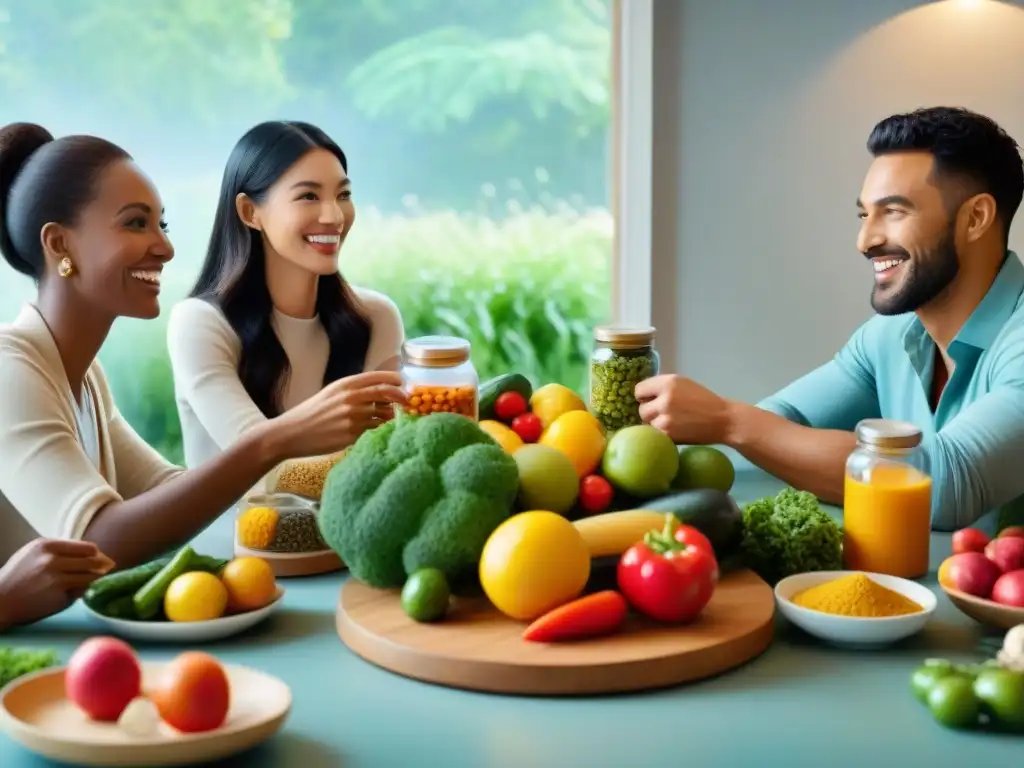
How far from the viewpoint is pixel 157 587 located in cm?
138

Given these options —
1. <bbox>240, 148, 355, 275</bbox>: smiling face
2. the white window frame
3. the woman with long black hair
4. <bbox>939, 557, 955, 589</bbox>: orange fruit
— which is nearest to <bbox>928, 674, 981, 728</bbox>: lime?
<bbox>939, 557, 955, 589</bbox>: orange fruit

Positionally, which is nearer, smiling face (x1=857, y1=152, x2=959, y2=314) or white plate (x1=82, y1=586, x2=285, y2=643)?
white plate (x1=82, y1=586, x2=285, y2=643)

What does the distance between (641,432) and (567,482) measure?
14 centimetres

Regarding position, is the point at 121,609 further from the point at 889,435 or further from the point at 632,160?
the point at 632,160

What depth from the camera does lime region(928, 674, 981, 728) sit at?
114cm

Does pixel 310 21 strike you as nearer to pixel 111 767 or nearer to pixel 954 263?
pixel 954 263

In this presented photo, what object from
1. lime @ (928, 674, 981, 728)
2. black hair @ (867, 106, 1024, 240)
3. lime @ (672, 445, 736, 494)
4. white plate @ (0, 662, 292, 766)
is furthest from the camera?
black hair @ (867, 106, 1024, 240)

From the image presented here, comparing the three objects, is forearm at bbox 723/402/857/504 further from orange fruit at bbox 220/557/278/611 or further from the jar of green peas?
orange fruit at bbox 220/557/278/611

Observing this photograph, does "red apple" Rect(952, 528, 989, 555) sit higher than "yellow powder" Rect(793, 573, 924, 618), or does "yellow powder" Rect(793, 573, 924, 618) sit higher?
"red apple" Rect(952, 528, 989, 555)

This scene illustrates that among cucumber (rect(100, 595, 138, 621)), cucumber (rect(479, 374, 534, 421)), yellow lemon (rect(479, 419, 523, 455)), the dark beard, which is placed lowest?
cucumber (rect(100, 595, 138, 621))

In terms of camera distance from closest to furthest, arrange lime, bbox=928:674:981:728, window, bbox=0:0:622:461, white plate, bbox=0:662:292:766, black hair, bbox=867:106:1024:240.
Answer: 1. white plate, bbox=0:662:292:766
2. lime, bbox=928:674:981:728
3. black hair, bbox=867:106:1024:240
4. window, bbox=0:0:622:461

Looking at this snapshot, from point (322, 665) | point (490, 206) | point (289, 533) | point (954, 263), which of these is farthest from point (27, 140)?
point (490, 206)

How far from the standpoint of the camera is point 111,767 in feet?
3.46

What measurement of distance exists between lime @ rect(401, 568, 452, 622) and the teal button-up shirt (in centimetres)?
82
